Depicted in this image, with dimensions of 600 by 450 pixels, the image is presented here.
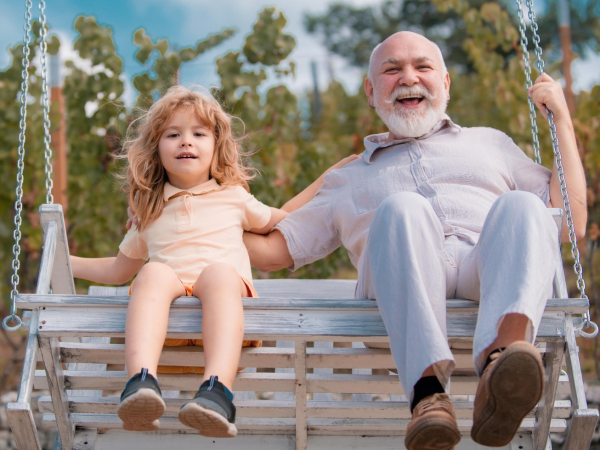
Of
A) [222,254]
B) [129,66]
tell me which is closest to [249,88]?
[129,66]

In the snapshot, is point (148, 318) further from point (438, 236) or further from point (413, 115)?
point (413, 115)

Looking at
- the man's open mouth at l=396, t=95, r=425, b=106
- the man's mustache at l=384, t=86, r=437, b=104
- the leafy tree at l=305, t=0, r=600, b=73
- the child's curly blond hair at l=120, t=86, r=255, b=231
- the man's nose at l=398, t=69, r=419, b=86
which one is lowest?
the child's curly blond hair at l=120, t=86, r=255, b=231

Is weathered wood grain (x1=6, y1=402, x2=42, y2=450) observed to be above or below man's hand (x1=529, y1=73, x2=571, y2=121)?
below

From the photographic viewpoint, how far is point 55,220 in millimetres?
2736

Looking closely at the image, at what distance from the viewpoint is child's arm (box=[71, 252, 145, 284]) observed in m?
3.03

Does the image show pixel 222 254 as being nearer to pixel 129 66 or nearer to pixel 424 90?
pixel 424 90

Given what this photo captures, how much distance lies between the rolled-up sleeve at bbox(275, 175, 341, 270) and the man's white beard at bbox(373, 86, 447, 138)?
0.35 metres

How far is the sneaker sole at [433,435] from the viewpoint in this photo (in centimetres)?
198

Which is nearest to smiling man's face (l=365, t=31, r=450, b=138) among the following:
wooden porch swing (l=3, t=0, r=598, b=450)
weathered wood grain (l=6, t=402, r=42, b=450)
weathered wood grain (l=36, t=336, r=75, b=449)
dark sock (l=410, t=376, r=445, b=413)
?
wooden porch swing (l=3, t=0, r=598, b=450)

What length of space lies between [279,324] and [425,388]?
1.59ft

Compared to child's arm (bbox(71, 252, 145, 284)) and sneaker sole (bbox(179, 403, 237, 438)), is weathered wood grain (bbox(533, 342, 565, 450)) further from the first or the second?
child's arm (bbox(71, 252, 145, 284))

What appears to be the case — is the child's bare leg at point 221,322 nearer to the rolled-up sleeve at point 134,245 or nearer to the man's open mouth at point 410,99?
the rolled-up sleeve at point 134,245

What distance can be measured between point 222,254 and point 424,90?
1.01 metres

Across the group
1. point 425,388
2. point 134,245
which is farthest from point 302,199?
point 425,388
